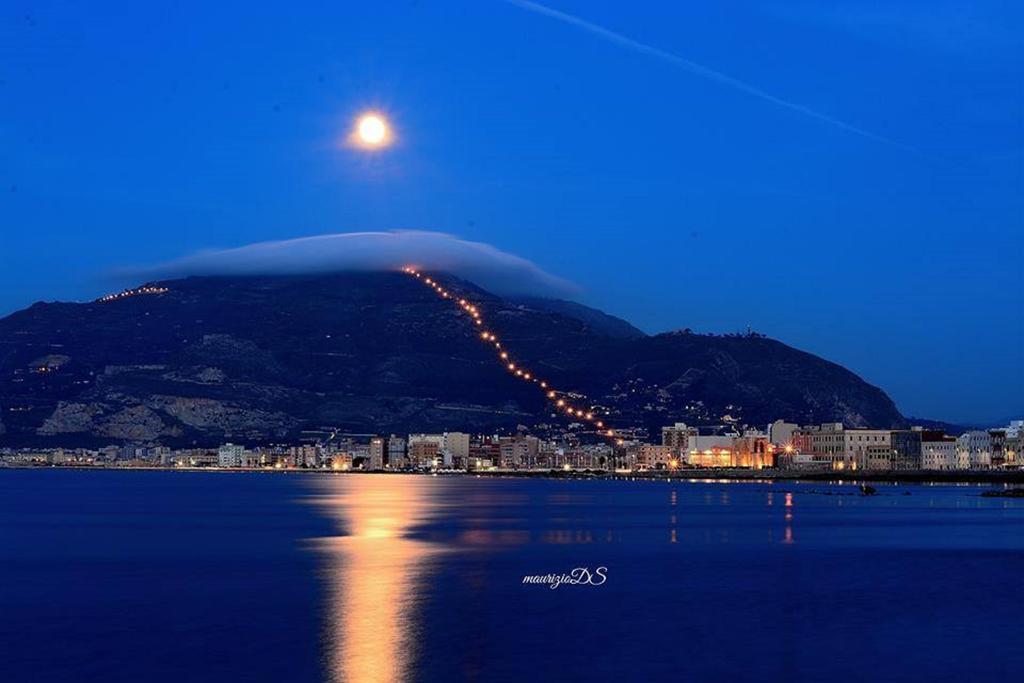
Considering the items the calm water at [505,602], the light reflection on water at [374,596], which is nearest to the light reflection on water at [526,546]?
the light reflection on water at [374,596]

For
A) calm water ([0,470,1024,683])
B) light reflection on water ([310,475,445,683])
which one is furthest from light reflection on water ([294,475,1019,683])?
calm water ([0,470,1024,683])

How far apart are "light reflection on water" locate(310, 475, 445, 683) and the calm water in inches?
4.3

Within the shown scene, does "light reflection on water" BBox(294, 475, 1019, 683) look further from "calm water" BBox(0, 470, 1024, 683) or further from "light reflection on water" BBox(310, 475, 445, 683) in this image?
"calm water" BBox(0, 470, 1024, 683)

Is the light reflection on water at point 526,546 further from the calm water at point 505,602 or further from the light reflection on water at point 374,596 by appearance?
the calm water at point 505,602

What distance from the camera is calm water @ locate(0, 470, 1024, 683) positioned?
2731 centimetres

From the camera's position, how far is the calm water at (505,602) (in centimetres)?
2731

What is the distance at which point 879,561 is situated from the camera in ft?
167

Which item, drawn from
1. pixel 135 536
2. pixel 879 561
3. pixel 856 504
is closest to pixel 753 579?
pixel 879 561

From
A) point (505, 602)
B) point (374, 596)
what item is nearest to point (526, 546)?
point (374, 596)

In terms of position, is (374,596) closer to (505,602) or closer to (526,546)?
(505,602)

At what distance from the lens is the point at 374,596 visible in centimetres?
3859

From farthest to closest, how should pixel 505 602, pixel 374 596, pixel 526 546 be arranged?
pixel 526 546 < pixel 374 596 < pixel 505 602

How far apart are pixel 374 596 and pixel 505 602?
411 centimetres

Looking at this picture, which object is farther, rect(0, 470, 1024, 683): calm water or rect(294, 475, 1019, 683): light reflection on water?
rect(294, 475, 1019, 683): light reflection on water
